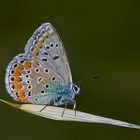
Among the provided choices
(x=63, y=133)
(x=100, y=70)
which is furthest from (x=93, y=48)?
(x=63, y=133)

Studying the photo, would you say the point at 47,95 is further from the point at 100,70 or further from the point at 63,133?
the point at 100,70

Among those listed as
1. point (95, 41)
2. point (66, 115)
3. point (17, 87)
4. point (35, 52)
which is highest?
point (95, 41)

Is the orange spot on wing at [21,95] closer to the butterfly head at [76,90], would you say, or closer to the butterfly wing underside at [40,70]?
the butterfly wing underside at [40,70]

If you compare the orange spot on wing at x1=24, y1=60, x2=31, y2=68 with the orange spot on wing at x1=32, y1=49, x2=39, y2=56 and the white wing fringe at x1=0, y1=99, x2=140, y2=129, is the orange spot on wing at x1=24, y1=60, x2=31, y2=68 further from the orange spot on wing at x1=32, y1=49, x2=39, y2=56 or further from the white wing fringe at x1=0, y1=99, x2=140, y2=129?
the white wing fringe at x1=0, y1=99, x2=140, y2=129

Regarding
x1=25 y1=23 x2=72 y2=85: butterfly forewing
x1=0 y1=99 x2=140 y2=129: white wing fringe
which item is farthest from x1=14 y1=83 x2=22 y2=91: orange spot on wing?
x1=0 y1=99 x2=140 y2=129: white wing fringe

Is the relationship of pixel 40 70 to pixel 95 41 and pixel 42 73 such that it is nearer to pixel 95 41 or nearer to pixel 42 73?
pixel 42 73

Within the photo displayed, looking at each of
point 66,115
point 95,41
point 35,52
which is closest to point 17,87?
point 35,52
